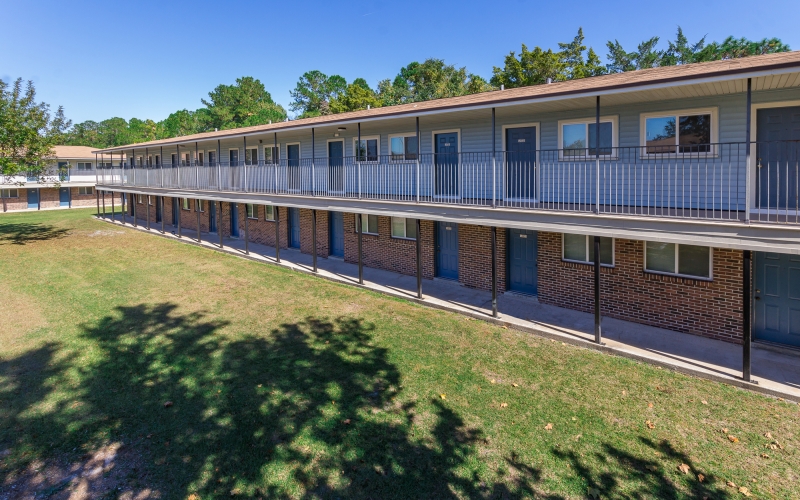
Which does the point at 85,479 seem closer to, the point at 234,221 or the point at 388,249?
the point at 388,249

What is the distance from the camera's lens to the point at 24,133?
21.3m

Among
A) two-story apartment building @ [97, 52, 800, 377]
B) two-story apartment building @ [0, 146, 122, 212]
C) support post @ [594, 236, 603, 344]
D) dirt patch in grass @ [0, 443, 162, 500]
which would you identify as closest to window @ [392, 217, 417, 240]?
two-story apartment building @ [97, 52, 800, 377]

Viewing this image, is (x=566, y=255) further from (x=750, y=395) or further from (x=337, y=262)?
(x=337, y=262)

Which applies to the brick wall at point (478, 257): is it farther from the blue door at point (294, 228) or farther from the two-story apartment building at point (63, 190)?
the two-story apartment building at point (63, 190)

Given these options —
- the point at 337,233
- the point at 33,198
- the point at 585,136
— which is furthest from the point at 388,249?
the point at 33,198

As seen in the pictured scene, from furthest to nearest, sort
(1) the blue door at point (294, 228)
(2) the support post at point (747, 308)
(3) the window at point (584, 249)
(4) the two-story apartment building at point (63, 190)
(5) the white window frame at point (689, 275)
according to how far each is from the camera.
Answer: (4) the two-story apartment building at point (63, 190)
(1) the blue door at point (294, 228)
(3) the window at point (584, 249)
(5) the white window frame at point (689, 275)
(2) the support post at point (747, 308)

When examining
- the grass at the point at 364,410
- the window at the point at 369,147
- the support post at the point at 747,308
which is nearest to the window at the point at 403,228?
the window at the point at 369,147

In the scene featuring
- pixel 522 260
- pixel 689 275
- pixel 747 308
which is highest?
pixel 522 260

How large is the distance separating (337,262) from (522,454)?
1276cm

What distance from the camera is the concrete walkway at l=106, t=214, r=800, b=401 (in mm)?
8135

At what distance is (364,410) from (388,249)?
31.1 ft

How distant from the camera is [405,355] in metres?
9.20

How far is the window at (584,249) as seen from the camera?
36.1ft

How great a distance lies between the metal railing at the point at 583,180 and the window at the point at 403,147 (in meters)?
0.15
